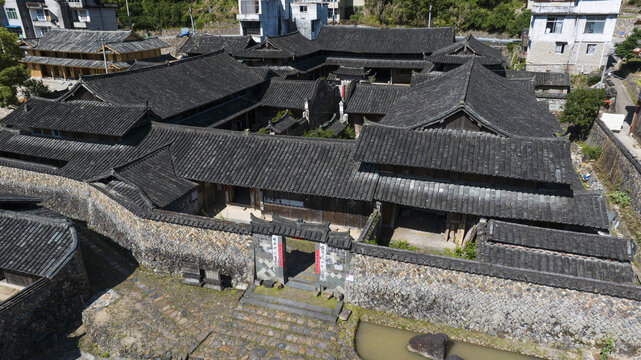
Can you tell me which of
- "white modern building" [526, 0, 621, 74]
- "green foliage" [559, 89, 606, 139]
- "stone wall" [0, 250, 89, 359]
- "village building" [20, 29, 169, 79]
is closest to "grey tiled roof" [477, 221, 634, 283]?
"stone wall" [0, 250, 89, 359]

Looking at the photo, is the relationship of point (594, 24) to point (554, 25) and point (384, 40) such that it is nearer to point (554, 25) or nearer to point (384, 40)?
point (554, 25)

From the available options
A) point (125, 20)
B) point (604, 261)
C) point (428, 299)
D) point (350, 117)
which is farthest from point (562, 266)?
point (125, 20)

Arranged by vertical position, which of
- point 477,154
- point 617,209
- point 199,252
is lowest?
point 617,209

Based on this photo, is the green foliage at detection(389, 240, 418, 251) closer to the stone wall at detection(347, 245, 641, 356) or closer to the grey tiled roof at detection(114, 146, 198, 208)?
the stone wall at detection(347, 245, 641, 356)

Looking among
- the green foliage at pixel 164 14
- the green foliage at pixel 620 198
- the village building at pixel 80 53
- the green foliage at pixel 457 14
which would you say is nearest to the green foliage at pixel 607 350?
the green foliage at pixel 620 198

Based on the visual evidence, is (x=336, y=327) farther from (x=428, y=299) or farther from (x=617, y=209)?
(x=617, y=209)

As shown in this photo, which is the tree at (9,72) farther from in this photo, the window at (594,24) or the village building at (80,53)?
the window at (594,24)
